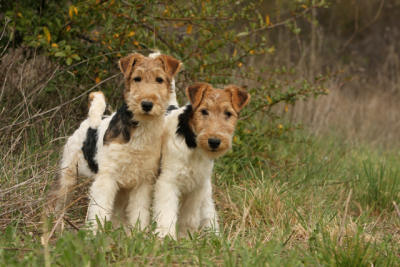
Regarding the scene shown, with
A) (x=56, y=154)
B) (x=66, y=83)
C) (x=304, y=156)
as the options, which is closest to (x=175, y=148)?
(x=56, y=154)

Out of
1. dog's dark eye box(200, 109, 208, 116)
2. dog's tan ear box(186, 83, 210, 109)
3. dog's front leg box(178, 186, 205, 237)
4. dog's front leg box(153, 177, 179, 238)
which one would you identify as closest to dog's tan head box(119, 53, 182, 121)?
dog's tan ear box(186, 83, 210, 109)

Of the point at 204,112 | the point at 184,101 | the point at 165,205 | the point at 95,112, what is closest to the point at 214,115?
the point at 204,112

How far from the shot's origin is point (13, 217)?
3.76m

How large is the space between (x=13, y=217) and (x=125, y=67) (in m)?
1.41

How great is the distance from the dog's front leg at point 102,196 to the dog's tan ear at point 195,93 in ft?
2.92

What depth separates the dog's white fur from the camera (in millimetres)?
4066

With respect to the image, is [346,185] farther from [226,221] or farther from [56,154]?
[56,154]

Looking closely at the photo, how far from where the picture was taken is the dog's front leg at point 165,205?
402cm

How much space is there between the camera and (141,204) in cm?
425

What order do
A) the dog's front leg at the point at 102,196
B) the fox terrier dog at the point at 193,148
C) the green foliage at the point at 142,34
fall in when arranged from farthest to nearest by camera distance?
the green foliage at the point at 142,34, the dog's front leg at the point at 102,196, the fox terrier dog at the point at 193,148

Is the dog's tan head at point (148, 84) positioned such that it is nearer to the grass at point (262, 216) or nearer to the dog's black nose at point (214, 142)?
the dog's black nose at point (214, 142)

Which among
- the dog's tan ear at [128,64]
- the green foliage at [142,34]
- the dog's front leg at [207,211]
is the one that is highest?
the green foliage at [142,34]

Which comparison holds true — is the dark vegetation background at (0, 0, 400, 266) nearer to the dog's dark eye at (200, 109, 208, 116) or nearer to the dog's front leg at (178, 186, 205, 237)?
the dog's front leg at (178, 186, 205, 237)

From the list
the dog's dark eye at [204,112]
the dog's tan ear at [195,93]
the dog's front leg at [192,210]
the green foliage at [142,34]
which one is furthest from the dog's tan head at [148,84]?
the green foliage at [142,34]
